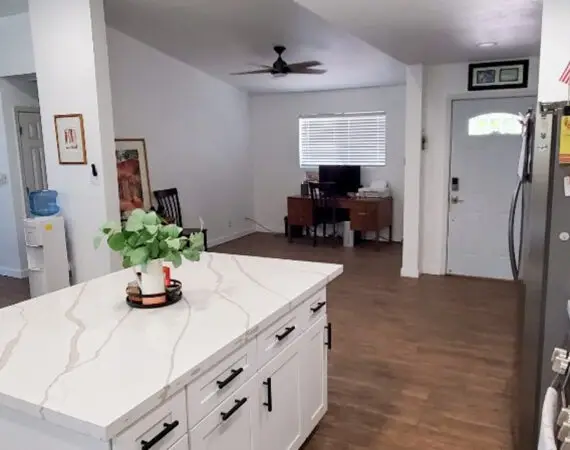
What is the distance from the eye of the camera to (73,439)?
1.23 m

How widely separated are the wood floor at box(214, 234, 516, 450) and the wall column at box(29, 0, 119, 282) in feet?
7.23

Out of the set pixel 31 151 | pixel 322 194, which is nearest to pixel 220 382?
pixel 31 151

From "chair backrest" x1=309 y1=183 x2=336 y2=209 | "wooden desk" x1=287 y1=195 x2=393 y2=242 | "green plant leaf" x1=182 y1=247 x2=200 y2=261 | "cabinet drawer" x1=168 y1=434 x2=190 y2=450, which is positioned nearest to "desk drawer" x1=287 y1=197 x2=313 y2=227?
"wooden desk" x1=287 y1=195 x2=393 y2=242

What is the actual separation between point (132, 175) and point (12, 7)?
A: 6.59ft

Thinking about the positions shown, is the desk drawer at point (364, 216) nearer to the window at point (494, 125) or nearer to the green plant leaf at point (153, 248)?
the window at point (494, 125)

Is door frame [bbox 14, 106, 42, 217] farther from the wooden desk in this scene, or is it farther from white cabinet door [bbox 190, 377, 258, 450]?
white cabinet door [bbox 190, 377, 258, 450]

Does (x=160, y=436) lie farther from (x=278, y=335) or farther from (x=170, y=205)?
(x=170, y=205)

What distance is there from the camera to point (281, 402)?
2.05 m

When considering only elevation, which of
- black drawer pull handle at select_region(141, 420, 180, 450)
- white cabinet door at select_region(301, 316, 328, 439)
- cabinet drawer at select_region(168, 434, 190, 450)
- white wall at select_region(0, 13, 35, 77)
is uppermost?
white wall at select_region(0, 13, 35, 77)

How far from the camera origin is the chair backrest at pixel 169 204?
20.0 feet

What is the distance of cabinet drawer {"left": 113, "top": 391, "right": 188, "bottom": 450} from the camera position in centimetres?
121

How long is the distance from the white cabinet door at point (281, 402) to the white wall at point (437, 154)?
377 centimetres

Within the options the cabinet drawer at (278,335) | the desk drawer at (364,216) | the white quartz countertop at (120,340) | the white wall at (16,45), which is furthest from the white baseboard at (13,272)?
the cabinet drawer at (278,335)

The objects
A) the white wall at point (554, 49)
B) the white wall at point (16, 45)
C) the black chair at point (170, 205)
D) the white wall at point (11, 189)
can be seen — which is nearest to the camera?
the white wall at point (554, 49)
